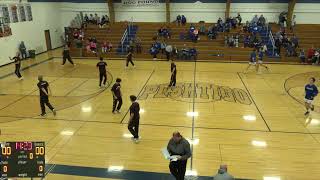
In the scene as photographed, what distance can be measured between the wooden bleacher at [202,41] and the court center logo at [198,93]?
342 inches

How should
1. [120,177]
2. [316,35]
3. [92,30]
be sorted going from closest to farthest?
[120,177], [316,35], [92,30]

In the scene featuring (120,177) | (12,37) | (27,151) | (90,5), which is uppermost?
(90,5)

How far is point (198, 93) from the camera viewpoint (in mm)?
15648

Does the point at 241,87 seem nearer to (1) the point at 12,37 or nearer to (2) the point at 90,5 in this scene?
(1) the point at 12,37

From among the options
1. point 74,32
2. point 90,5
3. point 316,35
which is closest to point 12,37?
point 74,32

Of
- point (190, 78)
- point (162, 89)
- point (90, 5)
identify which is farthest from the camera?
point (90, 5)

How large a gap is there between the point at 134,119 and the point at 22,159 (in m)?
3.91

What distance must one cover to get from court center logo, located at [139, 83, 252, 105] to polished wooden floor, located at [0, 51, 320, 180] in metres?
0.05

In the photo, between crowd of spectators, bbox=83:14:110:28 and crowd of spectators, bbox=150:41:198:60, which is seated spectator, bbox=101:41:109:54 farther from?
crowd of spectators, bbox=83:14:110:28

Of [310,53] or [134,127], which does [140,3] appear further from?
[134,127]

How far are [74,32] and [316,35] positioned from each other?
20760mm

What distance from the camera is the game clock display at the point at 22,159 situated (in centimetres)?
622

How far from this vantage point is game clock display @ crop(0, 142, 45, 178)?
20.4 ft

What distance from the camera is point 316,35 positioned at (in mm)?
26891
